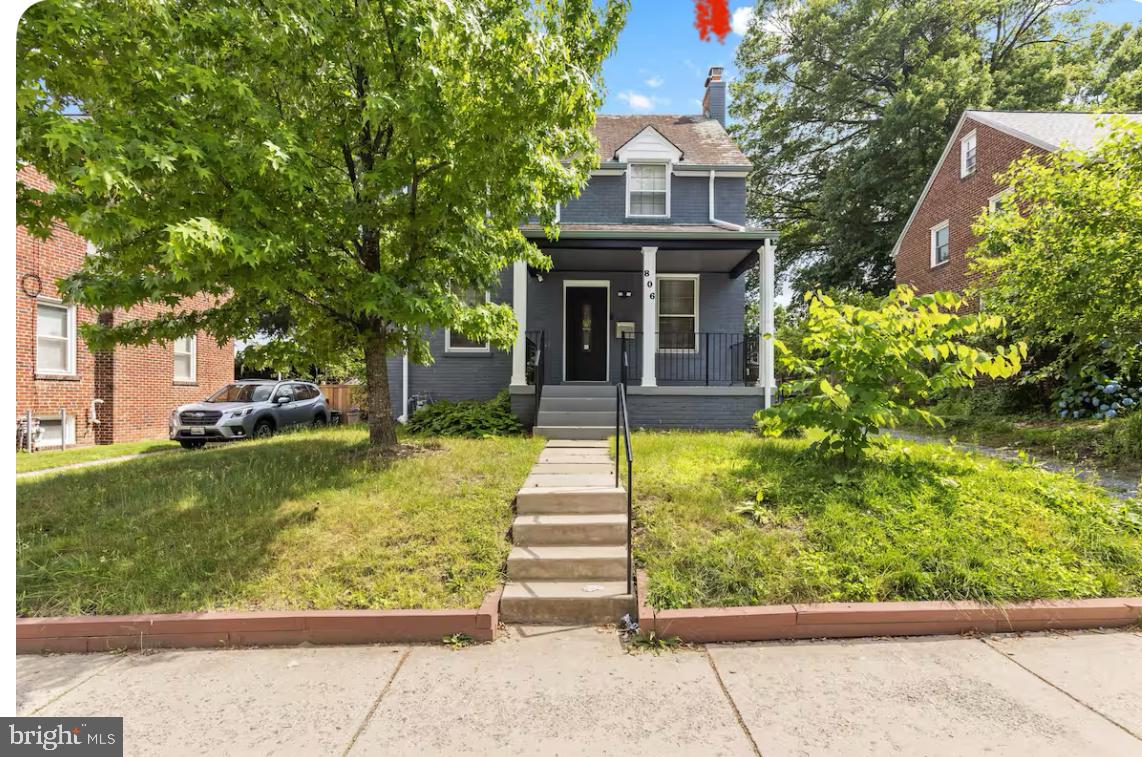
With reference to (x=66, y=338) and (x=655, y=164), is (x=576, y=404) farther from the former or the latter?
(x=66, y=338)

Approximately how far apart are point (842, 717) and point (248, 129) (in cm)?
598

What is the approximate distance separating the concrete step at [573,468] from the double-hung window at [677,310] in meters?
5.81

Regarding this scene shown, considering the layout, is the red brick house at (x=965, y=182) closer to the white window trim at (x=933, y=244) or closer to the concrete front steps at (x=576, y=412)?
the white window trim at (x=933, y=244)

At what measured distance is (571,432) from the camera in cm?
824

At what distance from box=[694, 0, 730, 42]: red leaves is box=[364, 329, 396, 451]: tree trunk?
5618 mm

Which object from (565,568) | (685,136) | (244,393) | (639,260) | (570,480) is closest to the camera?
(565,568)

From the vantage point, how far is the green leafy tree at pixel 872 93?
1922 centimetres

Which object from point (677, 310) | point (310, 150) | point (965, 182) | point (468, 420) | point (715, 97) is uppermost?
point (715, 97)

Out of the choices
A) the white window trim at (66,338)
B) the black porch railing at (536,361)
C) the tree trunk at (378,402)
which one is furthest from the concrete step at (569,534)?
the white window trim at (66,338)

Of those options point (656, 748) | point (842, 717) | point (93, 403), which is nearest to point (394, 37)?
point (656, 748)

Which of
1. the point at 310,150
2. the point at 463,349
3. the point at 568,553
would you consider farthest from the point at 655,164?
the point at 568,553

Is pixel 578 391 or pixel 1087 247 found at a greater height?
pixel 1087 247

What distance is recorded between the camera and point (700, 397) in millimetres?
9305

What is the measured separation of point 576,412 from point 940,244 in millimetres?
15039
